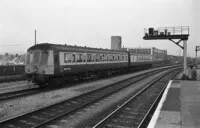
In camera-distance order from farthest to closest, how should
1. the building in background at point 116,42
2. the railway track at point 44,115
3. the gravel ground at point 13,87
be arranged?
the building in background at point 116,42, the gravel ground at point 13,87, the railway track at point 44,115

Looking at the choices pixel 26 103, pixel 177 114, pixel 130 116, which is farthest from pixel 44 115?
pixel 177 114

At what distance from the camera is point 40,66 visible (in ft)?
51.3

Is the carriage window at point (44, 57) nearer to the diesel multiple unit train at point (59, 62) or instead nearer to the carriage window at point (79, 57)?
the diesel multiple unit train at point (59, 62)

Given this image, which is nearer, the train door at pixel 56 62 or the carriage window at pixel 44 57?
the carriage window at pixel 44 57

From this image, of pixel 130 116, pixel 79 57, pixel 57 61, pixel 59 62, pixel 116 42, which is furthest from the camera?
pixel 116 42

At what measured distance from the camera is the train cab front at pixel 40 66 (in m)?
15.4

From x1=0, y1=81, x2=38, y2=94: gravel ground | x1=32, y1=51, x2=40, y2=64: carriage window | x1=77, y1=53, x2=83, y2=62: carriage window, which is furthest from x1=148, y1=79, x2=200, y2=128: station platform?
x1=0, y1=81, x2=38, y2=94: gravel ground

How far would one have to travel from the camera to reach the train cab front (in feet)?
50.6

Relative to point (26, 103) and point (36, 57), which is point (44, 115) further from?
point (36, 57)

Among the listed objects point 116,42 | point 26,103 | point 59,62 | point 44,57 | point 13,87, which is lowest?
point 26,103

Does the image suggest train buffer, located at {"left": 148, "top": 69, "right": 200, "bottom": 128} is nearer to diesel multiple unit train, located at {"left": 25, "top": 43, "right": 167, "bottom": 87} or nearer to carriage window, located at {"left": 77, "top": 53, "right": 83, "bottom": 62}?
diesel multiple unit train, located at {"left": 25, "top": 43, "right": 167, "bottom": 87}

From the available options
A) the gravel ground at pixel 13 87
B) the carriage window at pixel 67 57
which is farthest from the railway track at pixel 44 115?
the gravel ground at pixel 13 87

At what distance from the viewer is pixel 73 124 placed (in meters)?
7.83

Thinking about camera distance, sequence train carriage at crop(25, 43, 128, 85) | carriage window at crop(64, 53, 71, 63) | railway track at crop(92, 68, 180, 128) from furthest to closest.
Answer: carriage window at crop(64, 53, 71, 63)
train carriage at crop(25, 43, 128, 85)
railway track at crop(92, 68, 180, 128)
